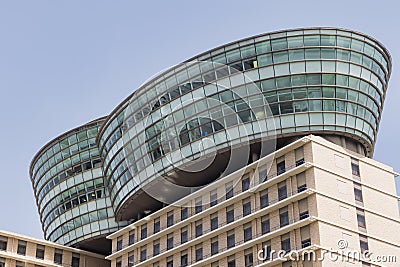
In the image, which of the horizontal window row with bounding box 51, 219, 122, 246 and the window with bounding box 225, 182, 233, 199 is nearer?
the window with bounding box 225, 182, 233, 199

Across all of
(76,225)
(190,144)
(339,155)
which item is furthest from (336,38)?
(76,225)

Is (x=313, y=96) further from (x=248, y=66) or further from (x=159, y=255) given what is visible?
(x=159, y=255)

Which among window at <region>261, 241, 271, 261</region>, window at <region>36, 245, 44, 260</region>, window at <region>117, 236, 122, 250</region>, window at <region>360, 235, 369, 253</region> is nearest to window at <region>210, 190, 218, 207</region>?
window at <region>261, 241, 271, 261</region>

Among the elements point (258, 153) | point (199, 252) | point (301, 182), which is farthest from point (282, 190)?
point (199, 252)

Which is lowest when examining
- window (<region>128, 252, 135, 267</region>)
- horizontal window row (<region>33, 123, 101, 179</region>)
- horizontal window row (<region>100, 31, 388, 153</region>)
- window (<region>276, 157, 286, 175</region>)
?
window (<region>128, 252, 135, 267</region>)

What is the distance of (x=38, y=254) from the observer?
106 metres

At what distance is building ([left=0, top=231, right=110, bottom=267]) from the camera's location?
4012 inches

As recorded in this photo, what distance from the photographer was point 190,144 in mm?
87562

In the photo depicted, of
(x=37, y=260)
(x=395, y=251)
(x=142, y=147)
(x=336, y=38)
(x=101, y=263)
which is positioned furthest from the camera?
(x=101, y=263)

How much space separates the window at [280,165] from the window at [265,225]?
5.49m

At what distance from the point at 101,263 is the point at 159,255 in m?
24.7

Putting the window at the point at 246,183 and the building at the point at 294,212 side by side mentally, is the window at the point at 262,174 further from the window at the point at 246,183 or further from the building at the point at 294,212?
the window at the point at 246,183

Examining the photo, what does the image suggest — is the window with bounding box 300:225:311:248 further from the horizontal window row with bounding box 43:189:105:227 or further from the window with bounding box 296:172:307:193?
the horizontal window row with bounding box 43:189:105:227

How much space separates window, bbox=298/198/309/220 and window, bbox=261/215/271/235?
183 inches
